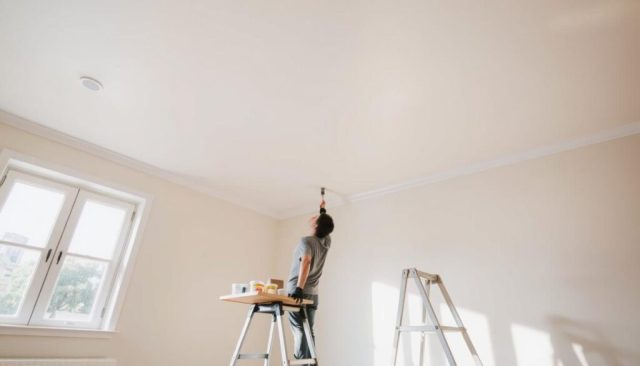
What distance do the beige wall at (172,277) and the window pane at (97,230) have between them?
29cm

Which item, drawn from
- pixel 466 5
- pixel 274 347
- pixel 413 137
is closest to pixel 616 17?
pixel 466 5

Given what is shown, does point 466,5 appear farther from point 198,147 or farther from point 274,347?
point 274,347

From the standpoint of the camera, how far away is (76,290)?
2.94 m

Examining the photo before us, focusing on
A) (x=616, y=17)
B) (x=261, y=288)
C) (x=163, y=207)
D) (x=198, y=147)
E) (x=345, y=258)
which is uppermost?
(x=616, y=17)

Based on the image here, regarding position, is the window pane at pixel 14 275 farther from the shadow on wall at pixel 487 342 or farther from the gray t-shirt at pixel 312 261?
the shadow on wall at pixel 487 342

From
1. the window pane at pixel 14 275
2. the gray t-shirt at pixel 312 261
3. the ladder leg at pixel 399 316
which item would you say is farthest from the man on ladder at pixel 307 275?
the window pane at pixel 14 275

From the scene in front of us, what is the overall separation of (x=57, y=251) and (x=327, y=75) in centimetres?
282

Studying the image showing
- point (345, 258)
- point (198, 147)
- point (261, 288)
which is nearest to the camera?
point (261, 288)

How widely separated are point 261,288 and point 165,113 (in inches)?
61.8

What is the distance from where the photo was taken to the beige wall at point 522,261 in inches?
88.0

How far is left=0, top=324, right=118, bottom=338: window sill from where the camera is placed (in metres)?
2.45

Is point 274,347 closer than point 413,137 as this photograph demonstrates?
No

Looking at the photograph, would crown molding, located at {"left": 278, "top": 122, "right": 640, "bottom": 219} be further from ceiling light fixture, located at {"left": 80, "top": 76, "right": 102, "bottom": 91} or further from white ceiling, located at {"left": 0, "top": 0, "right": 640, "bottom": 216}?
ceiling light fixture, located at {"left": 80, "top": 76, "right": 102, "bottom": 91}

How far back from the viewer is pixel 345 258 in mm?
3764
